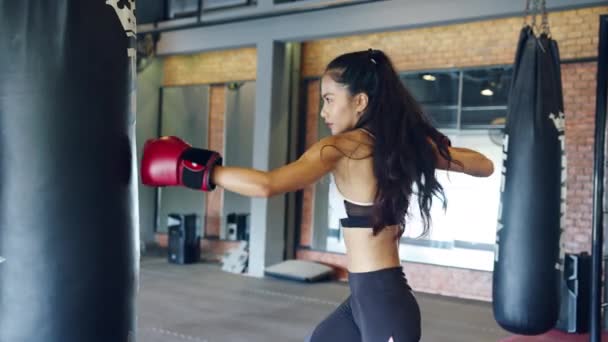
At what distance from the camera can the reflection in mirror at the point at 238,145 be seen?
7767 millimetres

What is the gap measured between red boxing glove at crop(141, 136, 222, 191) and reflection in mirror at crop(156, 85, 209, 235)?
21.3 ft

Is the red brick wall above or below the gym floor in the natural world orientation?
above

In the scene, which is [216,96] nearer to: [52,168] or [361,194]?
[361,194]

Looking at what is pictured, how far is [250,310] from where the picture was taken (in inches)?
207

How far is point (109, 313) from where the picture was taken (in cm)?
162

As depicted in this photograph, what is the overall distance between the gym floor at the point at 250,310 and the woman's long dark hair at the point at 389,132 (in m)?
2.76

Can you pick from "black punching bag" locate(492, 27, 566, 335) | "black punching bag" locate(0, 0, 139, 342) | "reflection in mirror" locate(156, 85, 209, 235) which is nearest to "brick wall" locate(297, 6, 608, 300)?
"reflection in mirror" locate(156, 85, 209, 235)

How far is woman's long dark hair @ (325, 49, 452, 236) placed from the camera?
5.67 feet

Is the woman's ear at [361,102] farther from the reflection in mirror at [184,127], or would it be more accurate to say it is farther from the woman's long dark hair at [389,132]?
the reflection in mirror at [184,127]

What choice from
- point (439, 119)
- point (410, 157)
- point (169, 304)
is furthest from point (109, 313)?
point (439, 119)

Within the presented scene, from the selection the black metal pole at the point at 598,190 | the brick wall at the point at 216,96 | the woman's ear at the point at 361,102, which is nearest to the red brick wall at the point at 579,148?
the black metal pole at the point at 598,190

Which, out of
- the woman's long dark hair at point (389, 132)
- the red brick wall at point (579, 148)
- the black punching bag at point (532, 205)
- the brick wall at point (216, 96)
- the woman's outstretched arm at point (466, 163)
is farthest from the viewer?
the brick wall at point (216, 96)

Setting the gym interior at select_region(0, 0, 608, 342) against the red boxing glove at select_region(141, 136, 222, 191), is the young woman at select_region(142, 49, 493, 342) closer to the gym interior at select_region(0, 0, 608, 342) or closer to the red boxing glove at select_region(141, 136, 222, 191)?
the red boxing glove at select_region(141, 136, 222, 191)

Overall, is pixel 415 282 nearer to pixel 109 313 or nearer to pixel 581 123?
pixel 581 123
